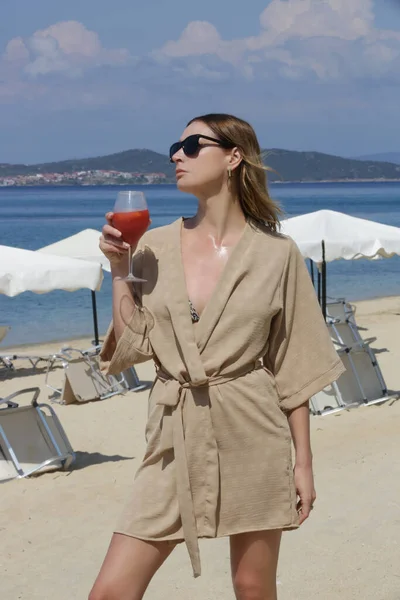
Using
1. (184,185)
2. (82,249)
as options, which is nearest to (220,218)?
(184,185)

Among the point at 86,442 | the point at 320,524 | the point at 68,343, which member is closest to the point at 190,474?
the point at 320,524

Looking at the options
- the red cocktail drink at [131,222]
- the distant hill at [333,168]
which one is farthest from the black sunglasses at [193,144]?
the distant hill at [333,168]

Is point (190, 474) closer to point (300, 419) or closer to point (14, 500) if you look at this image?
point (300, 419)

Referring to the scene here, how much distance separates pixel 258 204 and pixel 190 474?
2.66ft

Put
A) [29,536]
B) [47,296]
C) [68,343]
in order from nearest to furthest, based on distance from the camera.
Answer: [29,536] → [68,343] → [47,296]

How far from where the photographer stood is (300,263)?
2623 mm

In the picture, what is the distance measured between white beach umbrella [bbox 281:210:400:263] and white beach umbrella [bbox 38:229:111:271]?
272cm

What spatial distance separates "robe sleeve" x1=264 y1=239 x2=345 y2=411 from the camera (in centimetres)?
259

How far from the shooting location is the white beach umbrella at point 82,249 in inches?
502

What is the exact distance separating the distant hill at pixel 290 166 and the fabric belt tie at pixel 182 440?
4346 inches

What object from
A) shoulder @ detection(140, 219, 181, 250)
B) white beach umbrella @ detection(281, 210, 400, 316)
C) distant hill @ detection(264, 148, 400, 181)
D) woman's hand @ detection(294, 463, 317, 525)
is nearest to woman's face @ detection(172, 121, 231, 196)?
shoulder @ detection(140, 219, 181, 250)

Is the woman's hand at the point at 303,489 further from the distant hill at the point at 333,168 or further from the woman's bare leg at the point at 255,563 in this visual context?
the distant hill at the point at 333,168

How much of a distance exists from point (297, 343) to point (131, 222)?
0.62 meters

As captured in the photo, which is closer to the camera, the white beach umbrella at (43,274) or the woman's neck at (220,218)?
the woman's neck at (220,218)
